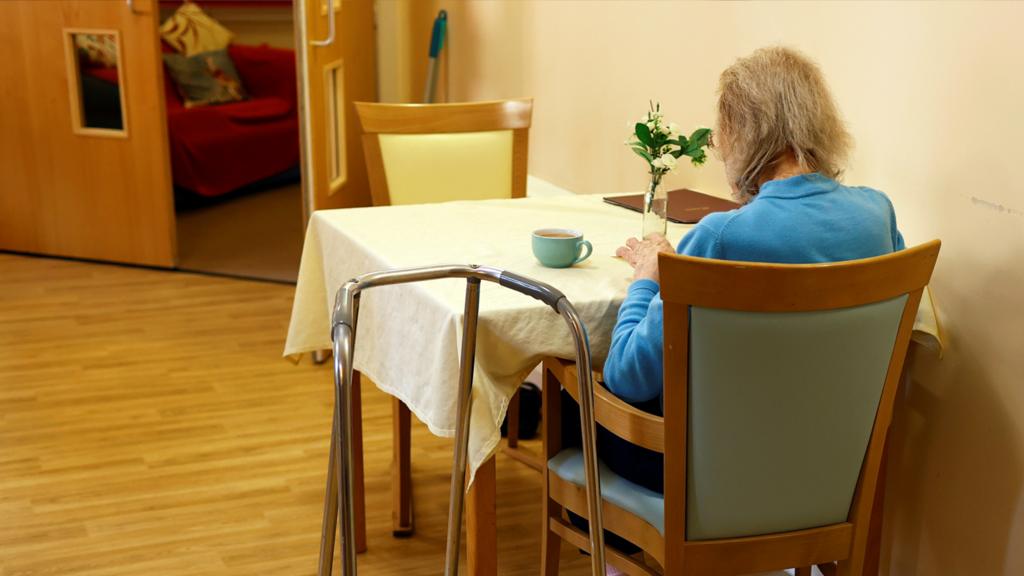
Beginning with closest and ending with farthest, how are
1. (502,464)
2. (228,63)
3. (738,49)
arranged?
(738,49) → (502,464) → (228,63)

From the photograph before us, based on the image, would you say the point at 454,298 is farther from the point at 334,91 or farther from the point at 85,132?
the point at 85,132

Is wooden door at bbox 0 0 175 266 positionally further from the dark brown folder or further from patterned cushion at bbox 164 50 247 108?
the dark brown folder

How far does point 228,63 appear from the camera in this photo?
254 inches

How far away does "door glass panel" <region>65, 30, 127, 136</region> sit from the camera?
14.4 ft

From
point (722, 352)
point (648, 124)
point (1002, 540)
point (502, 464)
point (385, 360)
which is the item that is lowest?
point (502, 464)

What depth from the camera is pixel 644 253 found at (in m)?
1.92

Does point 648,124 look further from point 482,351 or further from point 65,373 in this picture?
point 65,373

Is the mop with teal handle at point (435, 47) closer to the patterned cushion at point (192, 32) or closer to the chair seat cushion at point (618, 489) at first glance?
the patterned cushion at point (192, 32)

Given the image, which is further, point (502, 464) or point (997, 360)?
point (502, 464)

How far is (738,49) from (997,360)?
1029 mm

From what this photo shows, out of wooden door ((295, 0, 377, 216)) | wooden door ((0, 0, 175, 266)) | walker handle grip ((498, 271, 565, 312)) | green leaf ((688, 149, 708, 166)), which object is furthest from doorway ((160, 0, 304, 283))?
walker handle grip ((498, 271, 565, 312))

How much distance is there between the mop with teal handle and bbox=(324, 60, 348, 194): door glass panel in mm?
368

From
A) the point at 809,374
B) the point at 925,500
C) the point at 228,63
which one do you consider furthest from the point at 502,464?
the point at 228,63

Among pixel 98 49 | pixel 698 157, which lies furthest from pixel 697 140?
pixel 98 49
